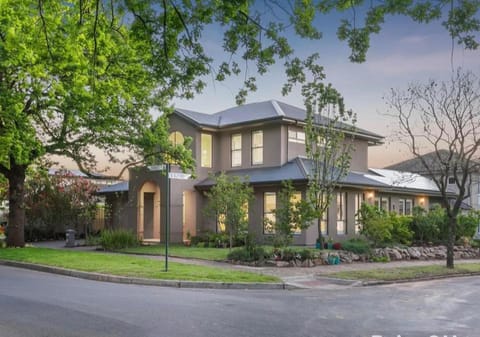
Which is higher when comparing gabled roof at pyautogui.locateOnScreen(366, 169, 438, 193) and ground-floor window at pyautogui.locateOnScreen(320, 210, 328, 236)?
gabled roof at pyautogui.locateOnScreen(366, 169, 438, 193)

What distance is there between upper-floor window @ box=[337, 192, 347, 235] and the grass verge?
8.43 m

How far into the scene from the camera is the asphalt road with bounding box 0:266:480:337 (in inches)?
326

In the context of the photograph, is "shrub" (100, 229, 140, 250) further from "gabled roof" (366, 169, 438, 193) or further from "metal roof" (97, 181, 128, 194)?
"gabled roof" (366, 169, 438, 193)

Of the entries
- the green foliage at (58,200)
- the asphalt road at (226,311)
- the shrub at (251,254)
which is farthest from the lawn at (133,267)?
the green foliage at (58,200)

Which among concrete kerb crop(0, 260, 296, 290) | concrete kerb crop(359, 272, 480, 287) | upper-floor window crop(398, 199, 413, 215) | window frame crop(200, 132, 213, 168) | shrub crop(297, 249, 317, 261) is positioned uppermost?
window frame crop(200, 132, 213, 168)

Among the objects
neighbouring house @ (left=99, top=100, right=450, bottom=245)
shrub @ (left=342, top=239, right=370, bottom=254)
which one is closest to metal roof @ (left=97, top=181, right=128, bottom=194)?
neighbouring house @ (left=99, top=100, right=450, bottom=245)

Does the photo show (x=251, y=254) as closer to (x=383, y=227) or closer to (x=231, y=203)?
(x=231, y=203)

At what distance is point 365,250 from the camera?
2227 cm

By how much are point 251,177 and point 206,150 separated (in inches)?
153

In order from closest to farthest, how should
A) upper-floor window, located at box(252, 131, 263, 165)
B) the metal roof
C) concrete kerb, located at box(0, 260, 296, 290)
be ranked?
concrete kerb, located at box(0, 260, 296, 290), upper-floor window, located at box(252, 131, 263, 165), the metal roof

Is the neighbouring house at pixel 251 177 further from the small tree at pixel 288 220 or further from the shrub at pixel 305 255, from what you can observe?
the shrub at pixel 305 255

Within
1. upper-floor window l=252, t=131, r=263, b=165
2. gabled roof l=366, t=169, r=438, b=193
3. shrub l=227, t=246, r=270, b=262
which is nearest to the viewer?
shrub l=227, t=246, r=270, b=262

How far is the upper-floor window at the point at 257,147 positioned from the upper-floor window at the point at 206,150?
2.64m

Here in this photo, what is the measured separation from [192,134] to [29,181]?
11.3 meters
